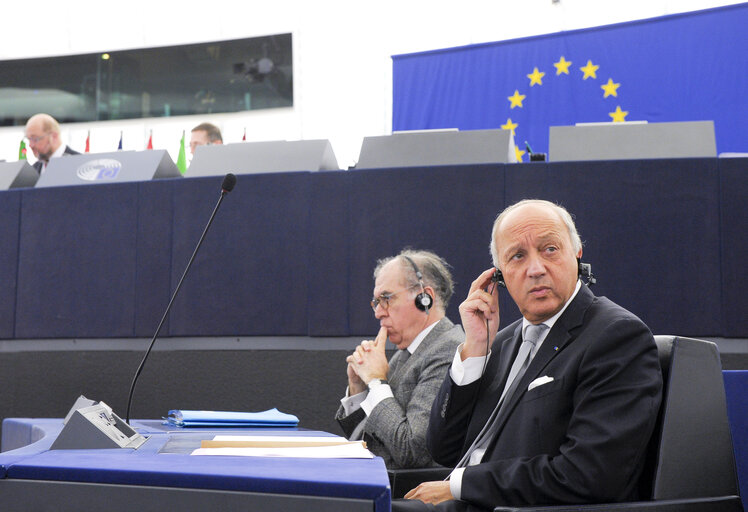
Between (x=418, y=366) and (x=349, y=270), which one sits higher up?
(x=349, y=270)

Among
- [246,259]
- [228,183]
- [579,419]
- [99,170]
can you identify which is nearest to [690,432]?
[579,419]

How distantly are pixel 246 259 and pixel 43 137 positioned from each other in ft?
6.89

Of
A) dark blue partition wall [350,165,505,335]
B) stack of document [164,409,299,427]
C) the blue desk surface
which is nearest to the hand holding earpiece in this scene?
stack of document [164,409,299,427]

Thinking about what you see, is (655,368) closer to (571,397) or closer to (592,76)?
(571,397)

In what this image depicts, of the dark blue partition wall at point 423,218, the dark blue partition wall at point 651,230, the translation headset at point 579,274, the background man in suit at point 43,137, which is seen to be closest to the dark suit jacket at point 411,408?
the translation headset at point 579,274

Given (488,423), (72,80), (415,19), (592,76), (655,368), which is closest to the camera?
(655,368)

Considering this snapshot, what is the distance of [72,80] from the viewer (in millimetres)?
10094

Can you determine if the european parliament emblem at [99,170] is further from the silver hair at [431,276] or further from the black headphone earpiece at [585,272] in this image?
the black headphone earpiece at [585,272]

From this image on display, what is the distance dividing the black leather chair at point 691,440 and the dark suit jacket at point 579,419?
0.03 m

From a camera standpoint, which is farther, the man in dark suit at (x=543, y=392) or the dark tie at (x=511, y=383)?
the dark tie at (x=511, y=383)

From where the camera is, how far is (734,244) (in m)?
3.49

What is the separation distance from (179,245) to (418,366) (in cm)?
194

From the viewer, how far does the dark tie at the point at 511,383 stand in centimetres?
182

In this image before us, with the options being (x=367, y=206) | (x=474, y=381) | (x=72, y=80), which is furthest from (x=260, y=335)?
(x=72, y=80)
